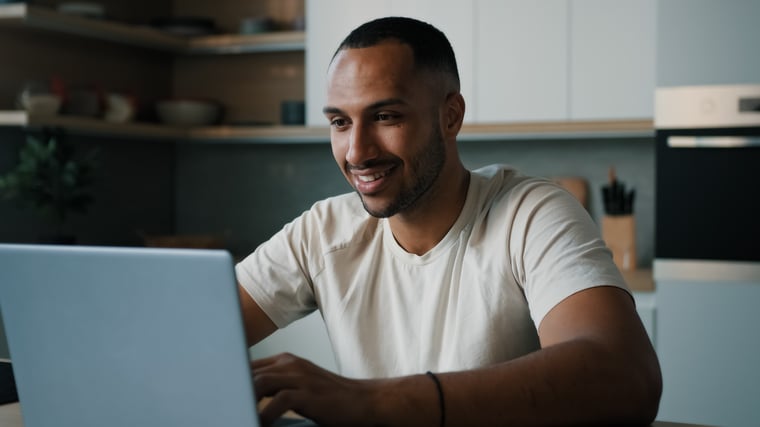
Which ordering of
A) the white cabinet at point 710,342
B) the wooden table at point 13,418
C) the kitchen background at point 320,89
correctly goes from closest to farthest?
the wooden table at point 13,418, the white cabinet at point 710,342, the kitchen background at point 320,89

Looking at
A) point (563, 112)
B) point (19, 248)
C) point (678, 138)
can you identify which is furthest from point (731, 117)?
point (19, 248)

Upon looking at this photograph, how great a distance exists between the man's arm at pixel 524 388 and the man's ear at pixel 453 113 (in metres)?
0.49

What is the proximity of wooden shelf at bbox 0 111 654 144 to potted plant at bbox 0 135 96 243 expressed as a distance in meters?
0.09

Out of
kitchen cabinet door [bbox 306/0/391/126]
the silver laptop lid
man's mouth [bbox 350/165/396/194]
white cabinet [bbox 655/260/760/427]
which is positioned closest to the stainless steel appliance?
white cabinet [bbox 655/260/760/427]

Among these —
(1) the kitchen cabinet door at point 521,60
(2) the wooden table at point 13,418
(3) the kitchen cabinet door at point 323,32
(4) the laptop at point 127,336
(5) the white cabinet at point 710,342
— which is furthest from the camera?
(3) the kitchen cabinet door at point 323,32

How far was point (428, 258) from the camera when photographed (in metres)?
1.60

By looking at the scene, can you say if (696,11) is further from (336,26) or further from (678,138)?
(336,26)

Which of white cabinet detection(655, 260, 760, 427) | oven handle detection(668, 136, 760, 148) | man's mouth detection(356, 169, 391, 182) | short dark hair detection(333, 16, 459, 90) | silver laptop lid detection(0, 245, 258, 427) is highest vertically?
short dark hair detection(333, 16, 459, 90)

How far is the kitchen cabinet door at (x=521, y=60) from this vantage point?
10.7ft

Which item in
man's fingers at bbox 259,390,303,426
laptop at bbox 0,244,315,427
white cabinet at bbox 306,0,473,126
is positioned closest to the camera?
laptop at bbox 0,244,315,427

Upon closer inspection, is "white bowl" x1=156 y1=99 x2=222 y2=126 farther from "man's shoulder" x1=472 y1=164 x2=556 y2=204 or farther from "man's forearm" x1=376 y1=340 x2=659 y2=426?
"man's forearm" x1=376 y1=340 x2=659 y2=426

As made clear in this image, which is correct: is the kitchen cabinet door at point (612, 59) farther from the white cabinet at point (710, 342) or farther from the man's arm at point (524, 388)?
the man's arm at point (524, 388)

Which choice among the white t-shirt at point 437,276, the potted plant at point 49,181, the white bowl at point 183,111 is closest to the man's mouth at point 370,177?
the white t-shirt at point 437,276

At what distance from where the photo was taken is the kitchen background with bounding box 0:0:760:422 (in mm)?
3162
